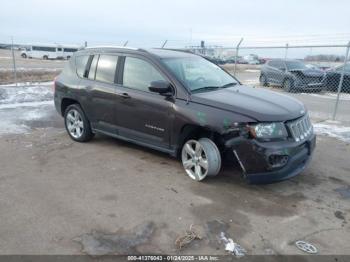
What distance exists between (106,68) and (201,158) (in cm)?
239

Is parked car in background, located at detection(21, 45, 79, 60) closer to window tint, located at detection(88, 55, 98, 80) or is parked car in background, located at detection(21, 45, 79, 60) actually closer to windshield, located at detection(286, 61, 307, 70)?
windshield, located at detection(286, 61, 307, 70)

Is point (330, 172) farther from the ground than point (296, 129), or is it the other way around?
point (296, 129)

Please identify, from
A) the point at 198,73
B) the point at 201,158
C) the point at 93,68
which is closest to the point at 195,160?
the point at 201,158

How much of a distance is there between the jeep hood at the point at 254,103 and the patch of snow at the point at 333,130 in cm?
294

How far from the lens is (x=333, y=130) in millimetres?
7816

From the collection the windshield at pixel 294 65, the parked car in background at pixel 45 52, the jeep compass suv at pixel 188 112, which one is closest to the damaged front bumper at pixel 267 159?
the jeep compass suv at pixel 188 112

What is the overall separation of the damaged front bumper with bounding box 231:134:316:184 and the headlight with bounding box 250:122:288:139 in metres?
0.08

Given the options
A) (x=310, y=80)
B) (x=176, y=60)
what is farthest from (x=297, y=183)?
(x=310, y=80)

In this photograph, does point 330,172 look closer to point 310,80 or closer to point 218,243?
point 218,243

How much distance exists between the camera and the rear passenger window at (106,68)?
18.9ft

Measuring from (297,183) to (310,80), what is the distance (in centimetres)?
1125

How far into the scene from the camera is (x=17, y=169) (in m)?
5.21

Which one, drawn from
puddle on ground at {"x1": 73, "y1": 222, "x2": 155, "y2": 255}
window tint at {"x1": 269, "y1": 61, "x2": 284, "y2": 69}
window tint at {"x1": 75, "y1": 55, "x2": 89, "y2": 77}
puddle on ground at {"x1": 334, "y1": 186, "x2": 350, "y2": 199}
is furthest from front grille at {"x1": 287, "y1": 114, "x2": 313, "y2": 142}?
window tint at {"x1": 269, "y1": 61, "x2": 284, "y2": 69}

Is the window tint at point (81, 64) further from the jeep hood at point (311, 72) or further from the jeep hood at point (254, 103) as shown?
the jeep hood at point (311, 72)
